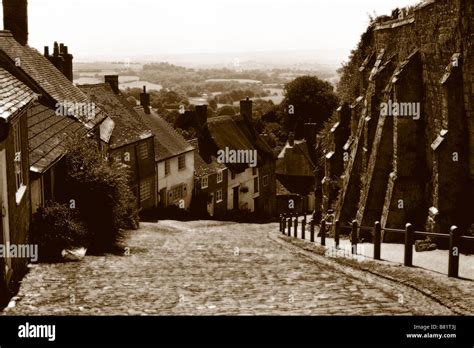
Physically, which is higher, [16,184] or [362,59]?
[362,59]

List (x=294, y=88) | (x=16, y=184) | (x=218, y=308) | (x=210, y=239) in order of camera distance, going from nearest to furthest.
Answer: (x=218, y=308) < (x=16, y=184) < (x=210, y=239) < (x=294, y=88)

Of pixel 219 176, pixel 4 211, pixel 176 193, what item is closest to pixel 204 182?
pixel 219 176

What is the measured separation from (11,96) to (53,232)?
Answer: 352cm

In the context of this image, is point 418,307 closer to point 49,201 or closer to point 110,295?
point 110,295

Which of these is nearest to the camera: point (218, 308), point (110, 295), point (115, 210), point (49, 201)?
point (218, 308)

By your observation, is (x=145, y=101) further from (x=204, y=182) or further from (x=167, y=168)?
(x=204, y=182)

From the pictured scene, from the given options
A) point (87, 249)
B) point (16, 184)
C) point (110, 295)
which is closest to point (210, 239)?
point (87, 249)

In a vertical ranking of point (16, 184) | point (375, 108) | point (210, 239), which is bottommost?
point (210, 239)

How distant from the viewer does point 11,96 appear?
1177 centimetres

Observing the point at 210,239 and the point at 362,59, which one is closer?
the point at 210,239

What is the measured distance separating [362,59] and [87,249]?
16175 millimetres

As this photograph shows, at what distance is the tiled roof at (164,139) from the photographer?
3962 centimetres
